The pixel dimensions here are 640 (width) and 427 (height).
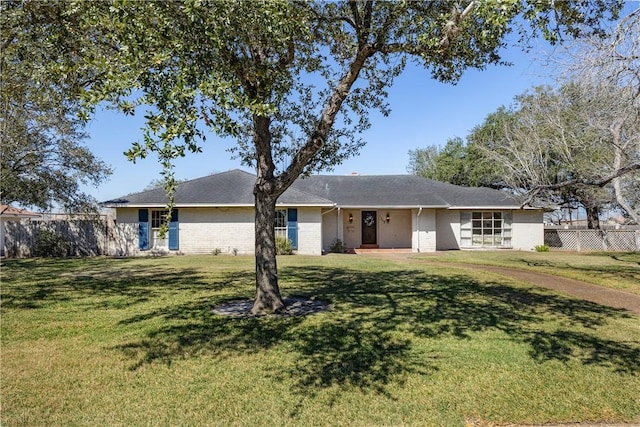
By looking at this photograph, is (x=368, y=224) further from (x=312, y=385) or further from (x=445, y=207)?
(x=312, y=385)

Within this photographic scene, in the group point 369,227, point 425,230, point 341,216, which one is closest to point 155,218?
point 341,216

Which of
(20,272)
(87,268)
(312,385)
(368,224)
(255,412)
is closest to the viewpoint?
(255,412)

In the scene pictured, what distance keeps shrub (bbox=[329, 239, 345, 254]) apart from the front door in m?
2.29

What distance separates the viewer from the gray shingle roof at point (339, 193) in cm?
2091

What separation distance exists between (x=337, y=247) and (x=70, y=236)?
532 inches

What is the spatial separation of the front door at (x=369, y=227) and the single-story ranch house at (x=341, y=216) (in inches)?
2.2

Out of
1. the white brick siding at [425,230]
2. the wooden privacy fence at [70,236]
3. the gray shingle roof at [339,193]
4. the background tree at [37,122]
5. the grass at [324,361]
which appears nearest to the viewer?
the grass at [324,361]

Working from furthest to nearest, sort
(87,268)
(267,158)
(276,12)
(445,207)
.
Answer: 1. (445,207)
2. (87,268)
3. (267,158)
4. (276,12)

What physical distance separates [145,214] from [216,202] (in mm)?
3619

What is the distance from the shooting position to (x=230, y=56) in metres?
6.33

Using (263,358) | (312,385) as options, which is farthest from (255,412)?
(263,358)

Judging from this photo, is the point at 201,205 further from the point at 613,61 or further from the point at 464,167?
the point at 464,167

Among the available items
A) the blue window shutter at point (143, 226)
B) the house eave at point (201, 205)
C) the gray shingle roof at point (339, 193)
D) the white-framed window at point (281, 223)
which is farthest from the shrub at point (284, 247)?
the blue window shutter at point (143, 226)

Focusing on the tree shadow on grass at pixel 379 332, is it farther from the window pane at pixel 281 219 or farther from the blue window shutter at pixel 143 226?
the blue window shutter at pixel 143 226
